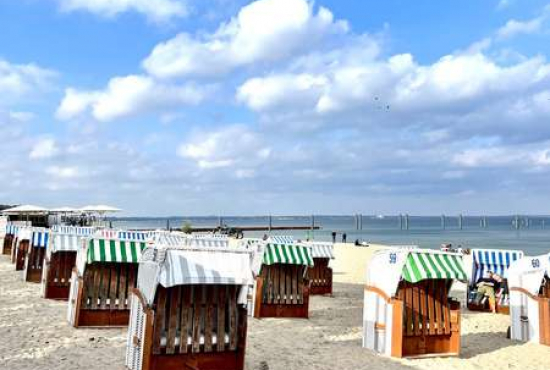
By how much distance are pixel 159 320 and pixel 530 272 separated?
22.6 feet

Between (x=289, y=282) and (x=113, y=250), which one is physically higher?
(x=113, y=250)

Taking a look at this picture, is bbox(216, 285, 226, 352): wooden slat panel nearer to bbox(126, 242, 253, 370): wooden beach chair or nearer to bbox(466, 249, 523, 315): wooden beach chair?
bbox(126, 242, 253, 370): wooden beach chair

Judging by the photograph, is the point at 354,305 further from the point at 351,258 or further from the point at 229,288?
the point at 351,258

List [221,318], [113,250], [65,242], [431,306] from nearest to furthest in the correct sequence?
[221,318]
[431,306]
[113,250]
[65,242]

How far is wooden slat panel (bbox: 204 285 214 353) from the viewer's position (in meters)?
6.03

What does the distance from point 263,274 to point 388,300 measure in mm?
3644

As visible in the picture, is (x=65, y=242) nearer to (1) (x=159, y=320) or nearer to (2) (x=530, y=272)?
(1) (x=159, y=320)

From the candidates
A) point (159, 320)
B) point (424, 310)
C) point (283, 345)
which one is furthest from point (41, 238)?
point (424, 310)

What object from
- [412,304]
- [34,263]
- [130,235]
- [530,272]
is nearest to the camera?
[412,304]

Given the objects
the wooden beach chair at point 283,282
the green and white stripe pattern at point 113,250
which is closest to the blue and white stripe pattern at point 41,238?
the green and white stripe pattern at point 113,250

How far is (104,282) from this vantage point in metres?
8.84

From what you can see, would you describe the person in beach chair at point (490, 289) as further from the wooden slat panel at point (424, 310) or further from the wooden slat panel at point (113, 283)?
the wooden slat panel at point (113, 283)

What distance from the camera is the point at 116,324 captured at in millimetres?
8805

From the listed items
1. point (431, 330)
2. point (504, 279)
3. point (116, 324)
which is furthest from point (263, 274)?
point (504, 279)
